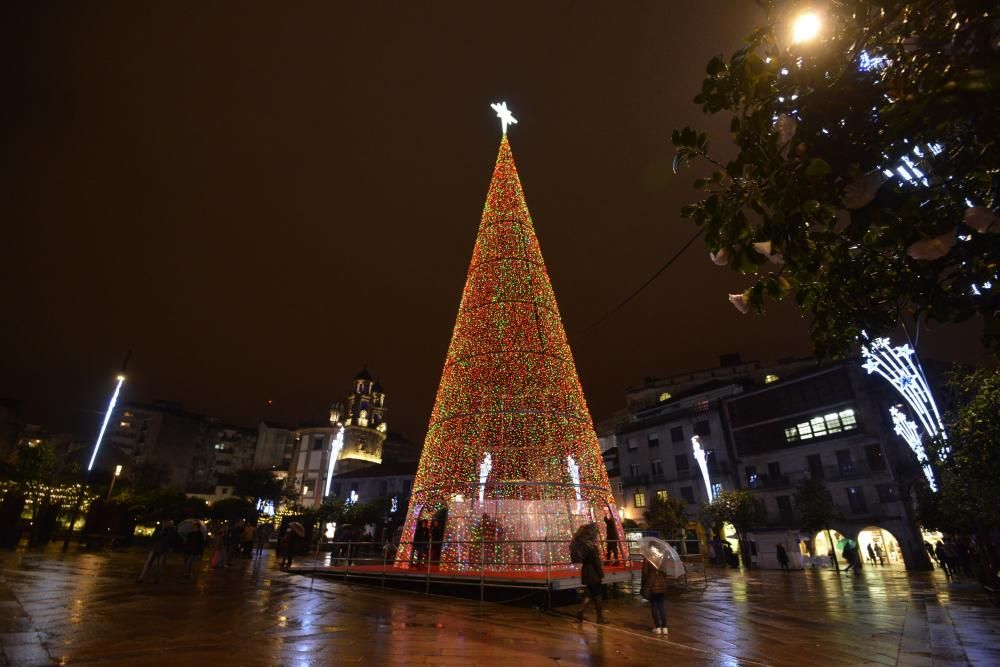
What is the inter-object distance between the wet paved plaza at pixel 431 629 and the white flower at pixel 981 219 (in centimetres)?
478

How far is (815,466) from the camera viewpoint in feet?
109

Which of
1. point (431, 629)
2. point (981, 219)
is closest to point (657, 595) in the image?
point (431, 629)

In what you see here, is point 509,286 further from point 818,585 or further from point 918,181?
point 818,585

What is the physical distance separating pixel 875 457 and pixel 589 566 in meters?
32.2

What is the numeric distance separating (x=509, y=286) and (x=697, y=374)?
50.2 meters

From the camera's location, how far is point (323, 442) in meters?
74.5

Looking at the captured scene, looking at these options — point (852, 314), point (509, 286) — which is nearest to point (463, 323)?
point (509, 286)

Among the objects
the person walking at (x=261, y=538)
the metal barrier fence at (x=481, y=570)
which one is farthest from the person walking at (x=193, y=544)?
the person walking at (x=261, y=538)

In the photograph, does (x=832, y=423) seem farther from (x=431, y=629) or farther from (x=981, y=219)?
(x=981, y=219)

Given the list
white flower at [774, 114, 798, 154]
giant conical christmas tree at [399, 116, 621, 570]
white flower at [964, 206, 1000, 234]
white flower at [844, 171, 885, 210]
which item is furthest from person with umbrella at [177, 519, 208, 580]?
white flower at [964, 206, 1000, 234]

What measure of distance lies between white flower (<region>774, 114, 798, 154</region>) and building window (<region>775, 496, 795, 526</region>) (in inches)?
1494

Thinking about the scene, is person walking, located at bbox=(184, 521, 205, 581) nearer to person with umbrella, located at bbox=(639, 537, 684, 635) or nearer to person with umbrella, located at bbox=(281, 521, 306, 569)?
person with umbrella, located at bbox=(281, 521, 306, 569)

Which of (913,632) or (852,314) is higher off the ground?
(852,314)

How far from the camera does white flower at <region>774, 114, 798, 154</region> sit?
9.21ft
